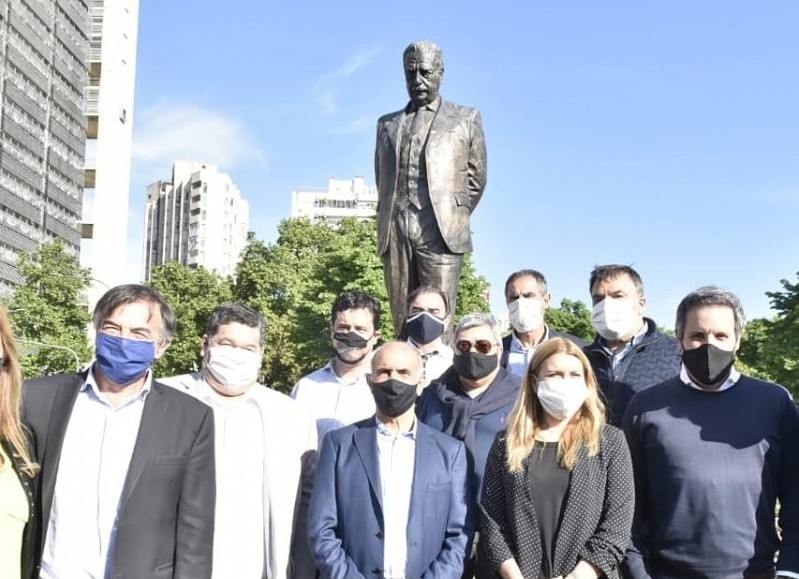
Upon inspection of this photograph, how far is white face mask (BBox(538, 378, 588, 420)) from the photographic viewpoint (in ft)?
16.3

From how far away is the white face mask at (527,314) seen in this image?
22.5 ft

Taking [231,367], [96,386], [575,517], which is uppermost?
[231,367]

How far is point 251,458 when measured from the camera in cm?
535

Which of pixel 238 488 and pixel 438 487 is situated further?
pixel 238 488

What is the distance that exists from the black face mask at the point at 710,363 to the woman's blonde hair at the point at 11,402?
3.13 metres

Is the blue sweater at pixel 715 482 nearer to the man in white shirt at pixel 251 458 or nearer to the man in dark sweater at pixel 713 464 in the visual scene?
the man in dark sweater at pixel 713 464

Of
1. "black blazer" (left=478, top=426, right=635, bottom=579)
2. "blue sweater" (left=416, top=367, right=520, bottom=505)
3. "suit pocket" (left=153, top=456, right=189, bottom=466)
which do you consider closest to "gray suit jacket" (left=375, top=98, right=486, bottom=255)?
"blue sweater" (left=416, top=367, right=520, bottom=505)

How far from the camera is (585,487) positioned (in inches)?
188

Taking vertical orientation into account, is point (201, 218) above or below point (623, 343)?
above

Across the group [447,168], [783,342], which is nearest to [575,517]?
[447,168]

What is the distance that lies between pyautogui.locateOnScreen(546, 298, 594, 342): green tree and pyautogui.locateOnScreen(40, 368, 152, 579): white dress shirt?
5791cm

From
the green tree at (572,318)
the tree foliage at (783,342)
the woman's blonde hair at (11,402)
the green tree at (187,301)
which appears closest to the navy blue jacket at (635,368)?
the woman's blonde hair at (11,402)

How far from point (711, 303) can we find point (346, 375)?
90.1 inches

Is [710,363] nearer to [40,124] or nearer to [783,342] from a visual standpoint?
[783,342]
